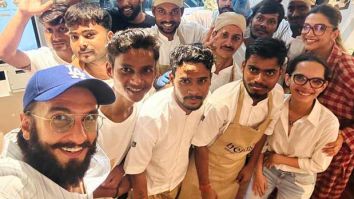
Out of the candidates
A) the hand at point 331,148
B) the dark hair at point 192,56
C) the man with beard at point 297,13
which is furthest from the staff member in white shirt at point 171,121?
the man with beard at point 297,13

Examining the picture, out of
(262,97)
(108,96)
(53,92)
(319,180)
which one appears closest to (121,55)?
(108,96)

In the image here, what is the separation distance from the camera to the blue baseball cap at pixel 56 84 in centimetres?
86

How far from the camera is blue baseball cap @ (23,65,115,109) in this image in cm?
86

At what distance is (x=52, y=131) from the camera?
88cm

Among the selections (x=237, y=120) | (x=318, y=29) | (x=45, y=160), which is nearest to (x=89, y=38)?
(x=45, y=160)

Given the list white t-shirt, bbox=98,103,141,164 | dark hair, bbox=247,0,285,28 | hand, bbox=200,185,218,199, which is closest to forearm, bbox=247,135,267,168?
hand, bbox=200,185,218,199

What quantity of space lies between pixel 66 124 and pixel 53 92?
0.10m

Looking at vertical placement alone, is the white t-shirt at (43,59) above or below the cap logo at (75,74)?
below

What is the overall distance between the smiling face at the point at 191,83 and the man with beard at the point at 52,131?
470mm

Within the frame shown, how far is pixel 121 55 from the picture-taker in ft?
4.05

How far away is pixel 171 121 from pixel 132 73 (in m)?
0.29

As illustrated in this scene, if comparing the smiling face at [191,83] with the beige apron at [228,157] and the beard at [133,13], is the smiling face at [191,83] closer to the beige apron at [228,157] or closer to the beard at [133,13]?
the beige apron at [228,157]

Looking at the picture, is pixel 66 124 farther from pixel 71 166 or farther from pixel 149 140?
pixel 149 140

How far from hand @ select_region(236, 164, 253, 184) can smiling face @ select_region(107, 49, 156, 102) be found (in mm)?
842
